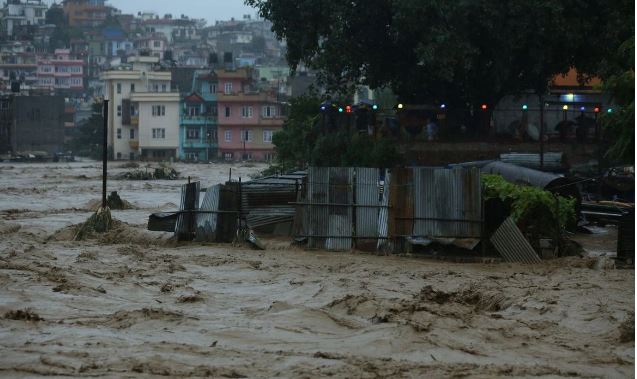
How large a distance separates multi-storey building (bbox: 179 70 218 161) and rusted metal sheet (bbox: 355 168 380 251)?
80018mm

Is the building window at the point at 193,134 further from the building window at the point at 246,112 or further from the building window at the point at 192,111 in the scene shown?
the building window at the point at 246,112

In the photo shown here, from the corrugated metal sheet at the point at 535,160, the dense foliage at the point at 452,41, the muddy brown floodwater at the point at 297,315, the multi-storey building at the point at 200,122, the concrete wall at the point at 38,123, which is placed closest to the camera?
the muddy brown floodwater at the point at 297,315

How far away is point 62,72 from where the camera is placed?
555 ft

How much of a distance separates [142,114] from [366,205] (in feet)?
272

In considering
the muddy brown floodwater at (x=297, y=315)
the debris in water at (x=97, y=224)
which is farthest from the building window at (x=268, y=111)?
the muddy brown floodwater at (x=297, y=315)

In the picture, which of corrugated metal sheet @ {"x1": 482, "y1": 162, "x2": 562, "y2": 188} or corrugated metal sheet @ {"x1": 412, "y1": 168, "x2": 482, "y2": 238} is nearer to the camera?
corrugated metal sheet @ {"x1": 412, "y1": 168, "x2": 482, "y2": 238}

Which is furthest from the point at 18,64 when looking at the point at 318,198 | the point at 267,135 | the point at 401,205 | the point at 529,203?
the point at 529,203

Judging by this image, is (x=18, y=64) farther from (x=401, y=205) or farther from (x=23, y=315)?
(x=23, y=315)

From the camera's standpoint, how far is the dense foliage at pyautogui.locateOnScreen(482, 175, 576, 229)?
20359 mm

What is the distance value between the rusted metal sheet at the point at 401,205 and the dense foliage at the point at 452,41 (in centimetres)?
1271

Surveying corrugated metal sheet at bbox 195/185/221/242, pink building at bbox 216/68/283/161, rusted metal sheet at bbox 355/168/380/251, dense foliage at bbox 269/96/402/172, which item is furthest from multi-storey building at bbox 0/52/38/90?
rusted metal sheet at bbox 355/168/380/251

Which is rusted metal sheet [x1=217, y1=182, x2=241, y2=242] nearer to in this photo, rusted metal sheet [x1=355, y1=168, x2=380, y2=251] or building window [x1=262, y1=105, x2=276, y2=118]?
rusted metal sheet [x1=355, y1=168, x2=380, y2=251]

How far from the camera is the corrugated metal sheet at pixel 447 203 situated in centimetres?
2089

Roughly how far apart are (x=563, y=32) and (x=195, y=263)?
18.8 metres
